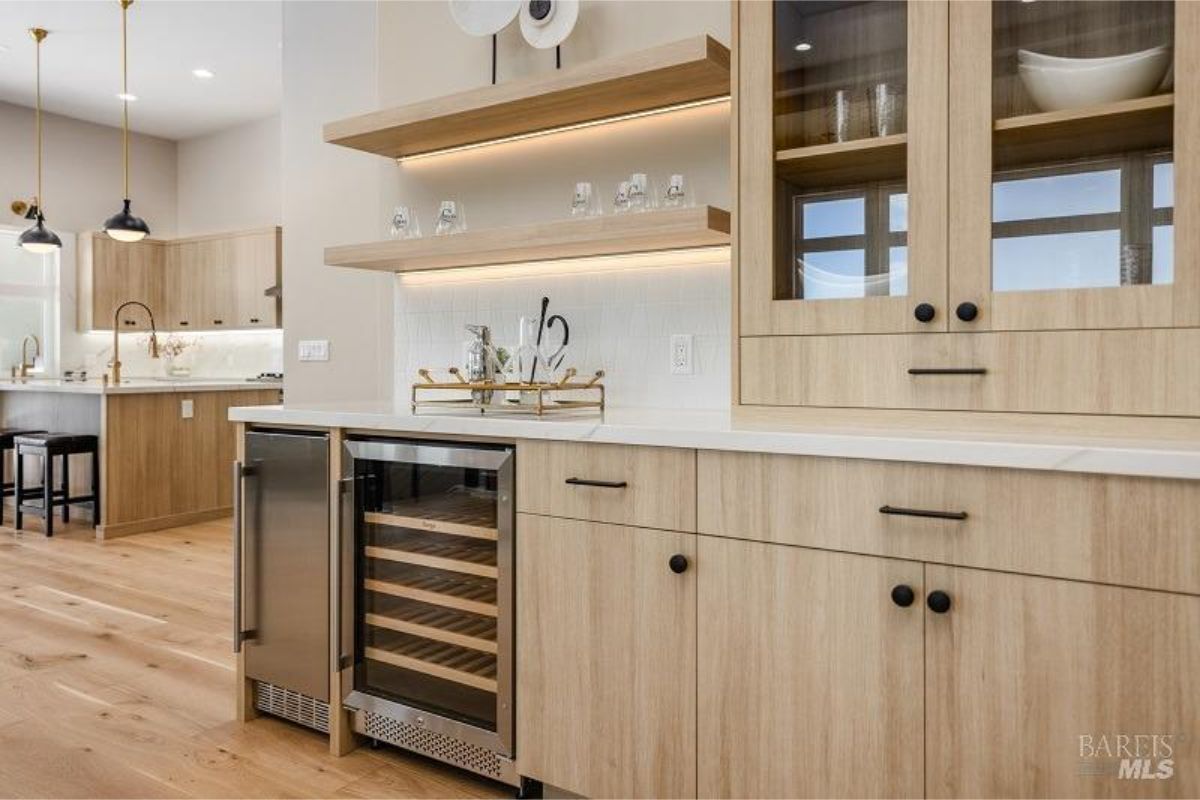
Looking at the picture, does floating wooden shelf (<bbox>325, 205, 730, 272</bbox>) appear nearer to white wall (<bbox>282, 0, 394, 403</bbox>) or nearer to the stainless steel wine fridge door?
white wall (<bbox>282, 0, 394, 403</bbox>)

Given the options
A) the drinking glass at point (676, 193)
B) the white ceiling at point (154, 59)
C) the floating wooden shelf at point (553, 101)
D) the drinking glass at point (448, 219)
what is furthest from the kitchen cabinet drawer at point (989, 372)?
the white ceiling at point (154, 59)

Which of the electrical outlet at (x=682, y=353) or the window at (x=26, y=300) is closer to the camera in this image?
the electrical outlet at (x=682, y=353)

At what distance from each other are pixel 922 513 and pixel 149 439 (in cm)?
537

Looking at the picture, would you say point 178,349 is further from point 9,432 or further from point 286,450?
point 286,450

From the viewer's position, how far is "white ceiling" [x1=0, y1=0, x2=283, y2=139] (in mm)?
5375

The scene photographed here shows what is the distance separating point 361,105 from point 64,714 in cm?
234

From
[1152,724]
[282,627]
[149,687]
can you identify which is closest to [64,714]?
[149,687]

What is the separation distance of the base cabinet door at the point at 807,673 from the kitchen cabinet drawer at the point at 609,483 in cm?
12

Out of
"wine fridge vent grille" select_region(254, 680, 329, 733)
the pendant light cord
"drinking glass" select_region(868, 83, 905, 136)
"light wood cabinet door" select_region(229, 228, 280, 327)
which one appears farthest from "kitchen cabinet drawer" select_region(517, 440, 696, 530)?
"light wood cabinet door" select_region(229, 228, 280, 327)

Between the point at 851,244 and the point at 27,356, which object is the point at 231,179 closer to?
the point at 27,356

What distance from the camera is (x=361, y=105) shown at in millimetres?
3371

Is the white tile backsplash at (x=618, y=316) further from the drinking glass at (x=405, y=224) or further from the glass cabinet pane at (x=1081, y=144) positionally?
the glass cabinet pane at (x=1081, y=144)

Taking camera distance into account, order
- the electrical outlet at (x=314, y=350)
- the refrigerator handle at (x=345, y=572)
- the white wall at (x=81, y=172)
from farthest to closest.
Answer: the white wall at (x=81, y=172), the electrical outlet at (x=314, y=350), the refrigerator handle at (x=345, y=572)

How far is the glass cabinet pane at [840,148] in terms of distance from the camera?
1.87 metres
